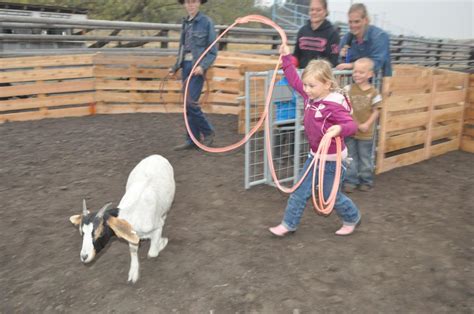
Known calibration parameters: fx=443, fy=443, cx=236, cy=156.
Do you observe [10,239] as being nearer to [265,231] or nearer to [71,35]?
[265,231]

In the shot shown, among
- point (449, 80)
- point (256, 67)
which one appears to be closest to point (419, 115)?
point (449, 80)

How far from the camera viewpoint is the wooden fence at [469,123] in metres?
7.79

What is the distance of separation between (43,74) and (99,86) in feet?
3.91

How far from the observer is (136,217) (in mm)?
3494

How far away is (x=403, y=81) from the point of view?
636cm

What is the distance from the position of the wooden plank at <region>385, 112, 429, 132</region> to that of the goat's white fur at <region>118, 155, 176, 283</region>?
11.8 ft

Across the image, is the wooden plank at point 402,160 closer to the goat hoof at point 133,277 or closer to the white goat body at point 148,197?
the white goat body at point 148,197

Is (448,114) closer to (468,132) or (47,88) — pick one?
(468,132)

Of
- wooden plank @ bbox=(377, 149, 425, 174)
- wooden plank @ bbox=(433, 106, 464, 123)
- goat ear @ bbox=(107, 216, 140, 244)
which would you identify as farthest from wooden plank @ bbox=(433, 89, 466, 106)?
goat ear @ bbox=(107, 216, 140, 244)

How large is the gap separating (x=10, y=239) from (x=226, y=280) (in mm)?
2230

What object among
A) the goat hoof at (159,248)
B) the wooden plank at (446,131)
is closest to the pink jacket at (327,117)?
the goat hoof at (159,248)

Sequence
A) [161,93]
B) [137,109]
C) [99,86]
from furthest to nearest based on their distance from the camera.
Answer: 1. [137,109]
2. [99,86]
3. [161,93]

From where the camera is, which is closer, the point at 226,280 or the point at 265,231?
the point at 226,280

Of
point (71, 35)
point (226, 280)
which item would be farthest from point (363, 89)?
point (71, 35)
